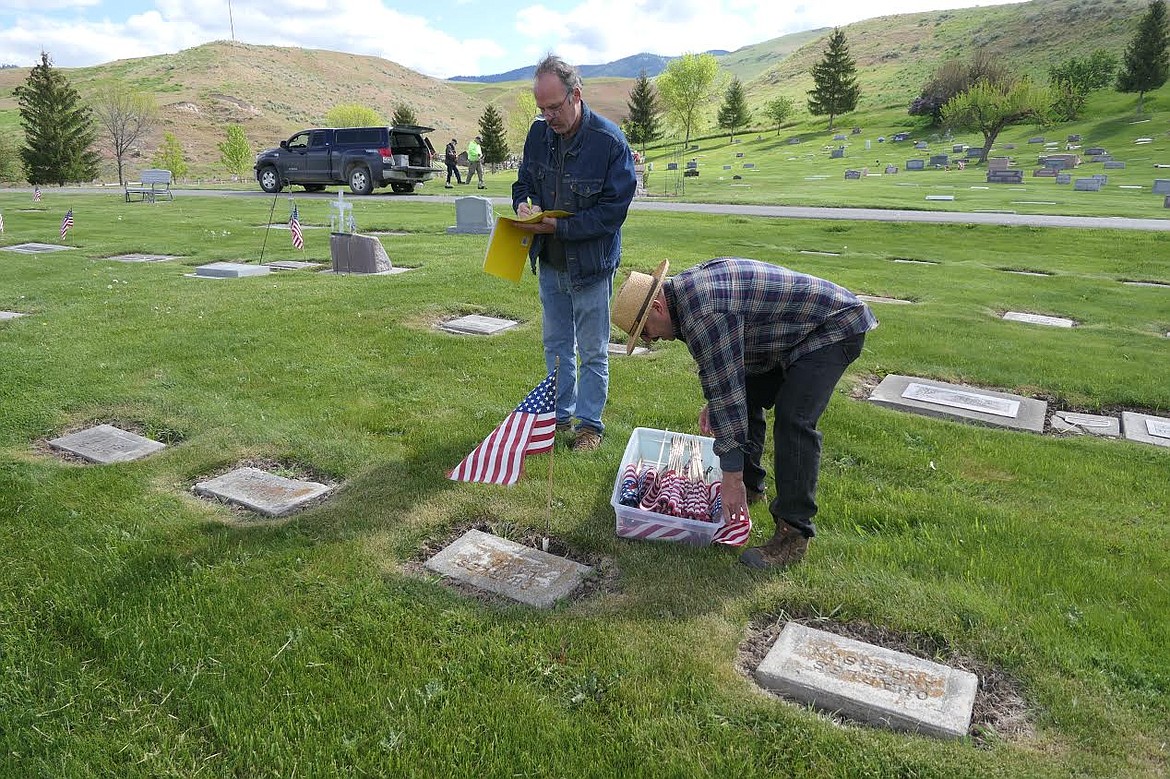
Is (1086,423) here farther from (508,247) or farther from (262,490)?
(262,490)

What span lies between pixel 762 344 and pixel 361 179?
23.6m

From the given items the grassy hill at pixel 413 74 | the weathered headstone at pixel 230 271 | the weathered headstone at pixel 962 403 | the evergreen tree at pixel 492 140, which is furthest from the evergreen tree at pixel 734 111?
the weathered headstone at pixel 962 403

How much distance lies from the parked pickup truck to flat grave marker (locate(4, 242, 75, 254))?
434 inches

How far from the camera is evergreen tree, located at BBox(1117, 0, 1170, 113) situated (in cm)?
5241

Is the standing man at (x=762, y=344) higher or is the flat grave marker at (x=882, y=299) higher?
the standing man at (x=762, y=344)

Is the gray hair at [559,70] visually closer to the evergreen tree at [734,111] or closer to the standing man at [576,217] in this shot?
the standing man at [576,217]

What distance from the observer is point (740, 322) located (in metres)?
2.92

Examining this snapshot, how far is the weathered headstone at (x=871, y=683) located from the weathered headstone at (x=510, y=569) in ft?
3.10

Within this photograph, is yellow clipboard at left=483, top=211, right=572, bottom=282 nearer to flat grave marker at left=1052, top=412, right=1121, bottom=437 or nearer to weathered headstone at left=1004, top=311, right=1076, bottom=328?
flat grave marker at left=1052, top=412, right=1121, bottom=437

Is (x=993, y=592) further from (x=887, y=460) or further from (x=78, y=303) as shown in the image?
(x=78, y=303)

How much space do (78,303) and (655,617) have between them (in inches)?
325

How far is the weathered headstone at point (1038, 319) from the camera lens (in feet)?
26.5

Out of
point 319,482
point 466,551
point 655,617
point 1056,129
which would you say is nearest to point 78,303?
point 319,482

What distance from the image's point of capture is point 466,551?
3.42 meters
